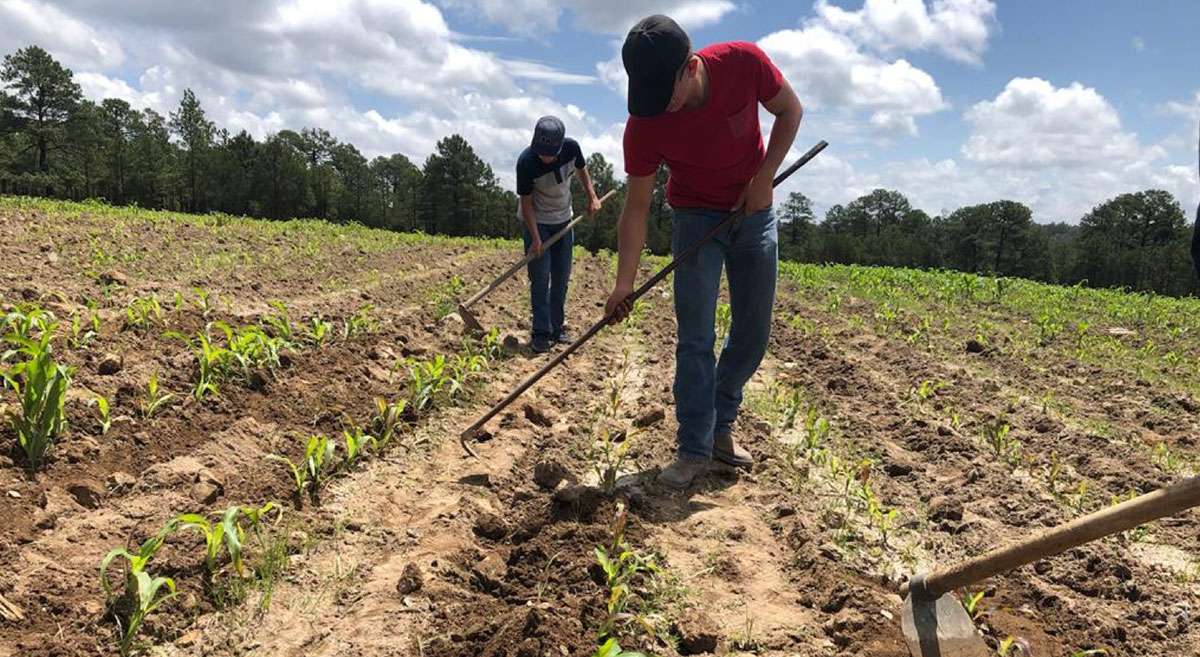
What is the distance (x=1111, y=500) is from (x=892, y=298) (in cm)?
917

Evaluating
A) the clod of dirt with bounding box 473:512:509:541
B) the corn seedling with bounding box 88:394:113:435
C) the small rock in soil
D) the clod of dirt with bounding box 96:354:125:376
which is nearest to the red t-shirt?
the clod of dirt with bounding box 473:512:509:541

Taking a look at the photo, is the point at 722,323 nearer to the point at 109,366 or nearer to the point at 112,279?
the point at 109,366

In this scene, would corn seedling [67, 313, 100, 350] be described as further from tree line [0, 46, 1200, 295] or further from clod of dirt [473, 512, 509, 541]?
tree line [0, 46, 1200, 295]

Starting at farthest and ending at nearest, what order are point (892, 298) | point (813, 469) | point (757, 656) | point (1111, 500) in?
point (892, 298) < point (813, 469) < point (1111, 500) < point (757, 656)

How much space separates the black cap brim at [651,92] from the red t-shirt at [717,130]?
0.19m

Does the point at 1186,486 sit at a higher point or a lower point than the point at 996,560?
higher

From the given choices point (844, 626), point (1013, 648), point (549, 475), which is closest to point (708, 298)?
point (549, 475)

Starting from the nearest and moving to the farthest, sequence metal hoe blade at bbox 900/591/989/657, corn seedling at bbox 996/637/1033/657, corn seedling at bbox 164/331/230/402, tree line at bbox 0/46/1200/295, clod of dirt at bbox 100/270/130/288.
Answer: metal hoe blade at bbox 900/591/989/657 → corn seedling at bbox 996/637/1033/657 → corn seedling at bbox 164/331/230/402 → clod of dirt at bbox 100/270/130/288 → tree line at bbox 0/46/1200/295

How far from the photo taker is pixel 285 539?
2725mm

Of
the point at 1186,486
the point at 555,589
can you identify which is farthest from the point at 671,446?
the point at 1186,486

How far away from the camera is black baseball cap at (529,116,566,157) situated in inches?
230

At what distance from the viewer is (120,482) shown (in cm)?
304

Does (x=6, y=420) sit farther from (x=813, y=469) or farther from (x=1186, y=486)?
(x=1186, y=486)

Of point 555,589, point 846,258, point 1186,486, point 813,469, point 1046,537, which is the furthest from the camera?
point 846,258
